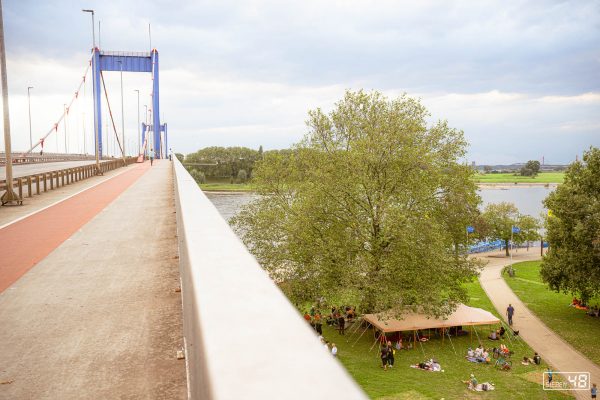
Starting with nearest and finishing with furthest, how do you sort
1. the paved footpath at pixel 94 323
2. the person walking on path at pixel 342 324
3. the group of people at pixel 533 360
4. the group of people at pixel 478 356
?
1. the paved footpath at pixel 94 323
2. the group of people at pixel 533 360
3. the group of people at pixel 478 356
4. the person walking on path at pixel 342 324

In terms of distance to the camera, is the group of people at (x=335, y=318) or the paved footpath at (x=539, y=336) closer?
the paved footpath at (x=539, y=336)

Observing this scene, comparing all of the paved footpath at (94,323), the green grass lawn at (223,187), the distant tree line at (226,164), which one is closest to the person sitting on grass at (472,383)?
the paved footpath at (94,323)

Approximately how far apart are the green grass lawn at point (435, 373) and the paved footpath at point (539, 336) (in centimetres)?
99

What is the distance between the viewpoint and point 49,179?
24672 millimetres

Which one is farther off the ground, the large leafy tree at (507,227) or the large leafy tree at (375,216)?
the large leafy tree at (375,216)

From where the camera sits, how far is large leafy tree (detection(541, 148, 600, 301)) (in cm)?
2578

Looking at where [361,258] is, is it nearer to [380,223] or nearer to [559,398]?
[380,223]

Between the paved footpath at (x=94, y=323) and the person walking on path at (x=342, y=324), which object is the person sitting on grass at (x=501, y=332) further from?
the paved footpath at (x=94, y=323)

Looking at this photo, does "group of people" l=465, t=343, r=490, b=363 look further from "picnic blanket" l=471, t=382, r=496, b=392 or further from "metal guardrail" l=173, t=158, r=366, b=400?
"metal guardrail" l=173, t=158, r=366, b=400

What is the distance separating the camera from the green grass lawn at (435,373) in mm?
18047

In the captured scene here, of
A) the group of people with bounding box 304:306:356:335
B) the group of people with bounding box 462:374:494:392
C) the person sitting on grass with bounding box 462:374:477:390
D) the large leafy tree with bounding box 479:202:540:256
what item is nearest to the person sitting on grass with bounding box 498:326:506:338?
the group of people with bounding box 462:374:494:392

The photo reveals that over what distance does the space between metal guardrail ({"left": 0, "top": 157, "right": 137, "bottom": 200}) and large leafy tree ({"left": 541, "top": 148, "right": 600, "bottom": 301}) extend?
2640 centimetres

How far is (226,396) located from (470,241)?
27910 millimetres

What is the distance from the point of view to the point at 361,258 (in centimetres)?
2370
